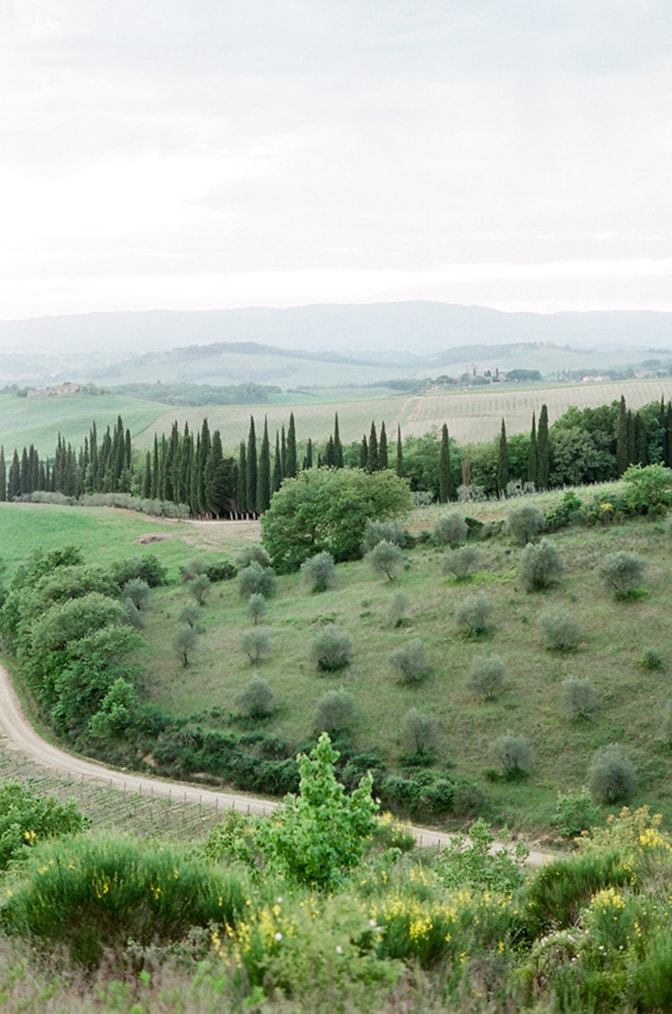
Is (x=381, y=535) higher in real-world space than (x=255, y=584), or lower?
higher

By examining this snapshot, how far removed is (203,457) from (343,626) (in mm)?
48583

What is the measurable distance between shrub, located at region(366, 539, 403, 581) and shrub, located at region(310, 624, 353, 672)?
33.0 ft

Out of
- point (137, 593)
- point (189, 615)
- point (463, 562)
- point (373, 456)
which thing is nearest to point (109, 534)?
point (137, 593)

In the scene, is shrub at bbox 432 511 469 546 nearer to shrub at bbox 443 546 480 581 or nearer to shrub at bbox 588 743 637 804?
shrub at bbox 443 546 480 581

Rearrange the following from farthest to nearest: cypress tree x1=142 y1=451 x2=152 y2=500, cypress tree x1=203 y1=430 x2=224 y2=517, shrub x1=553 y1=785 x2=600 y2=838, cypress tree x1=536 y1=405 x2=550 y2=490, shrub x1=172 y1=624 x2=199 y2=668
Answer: cypress tree x1=142 y1=451 x2=152 y2=500 → cypress tree x1=203 y1=430 x2=224 y2=517 → cypress tree x1=536 y1=405 x2=550 y2=490 → shrub x1=172 y1=624 x2=199 y2=668 → shrub x1=553 y1=785 x2=600 y2=838

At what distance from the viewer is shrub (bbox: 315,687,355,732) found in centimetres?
3831

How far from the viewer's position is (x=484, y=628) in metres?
44.3

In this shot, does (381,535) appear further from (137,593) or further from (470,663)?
(470,663)

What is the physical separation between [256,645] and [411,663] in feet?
29.2

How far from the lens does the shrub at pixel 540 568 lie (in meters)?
46.7

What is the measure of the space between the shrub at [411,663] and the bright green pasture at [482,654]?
1.70 ft

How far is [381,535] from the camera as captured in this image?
59.4 metres

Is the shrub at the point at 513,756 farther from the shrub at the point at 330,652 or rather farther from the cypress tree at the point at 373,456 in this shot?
the cypress tree at the point at 373,456

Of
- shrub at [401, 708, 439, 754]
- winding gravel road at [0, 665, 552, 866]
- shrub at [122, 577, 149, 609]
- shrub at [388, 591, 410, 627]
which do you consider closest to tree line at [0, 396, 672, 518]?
shrub at [122, 577, 149, 609]
